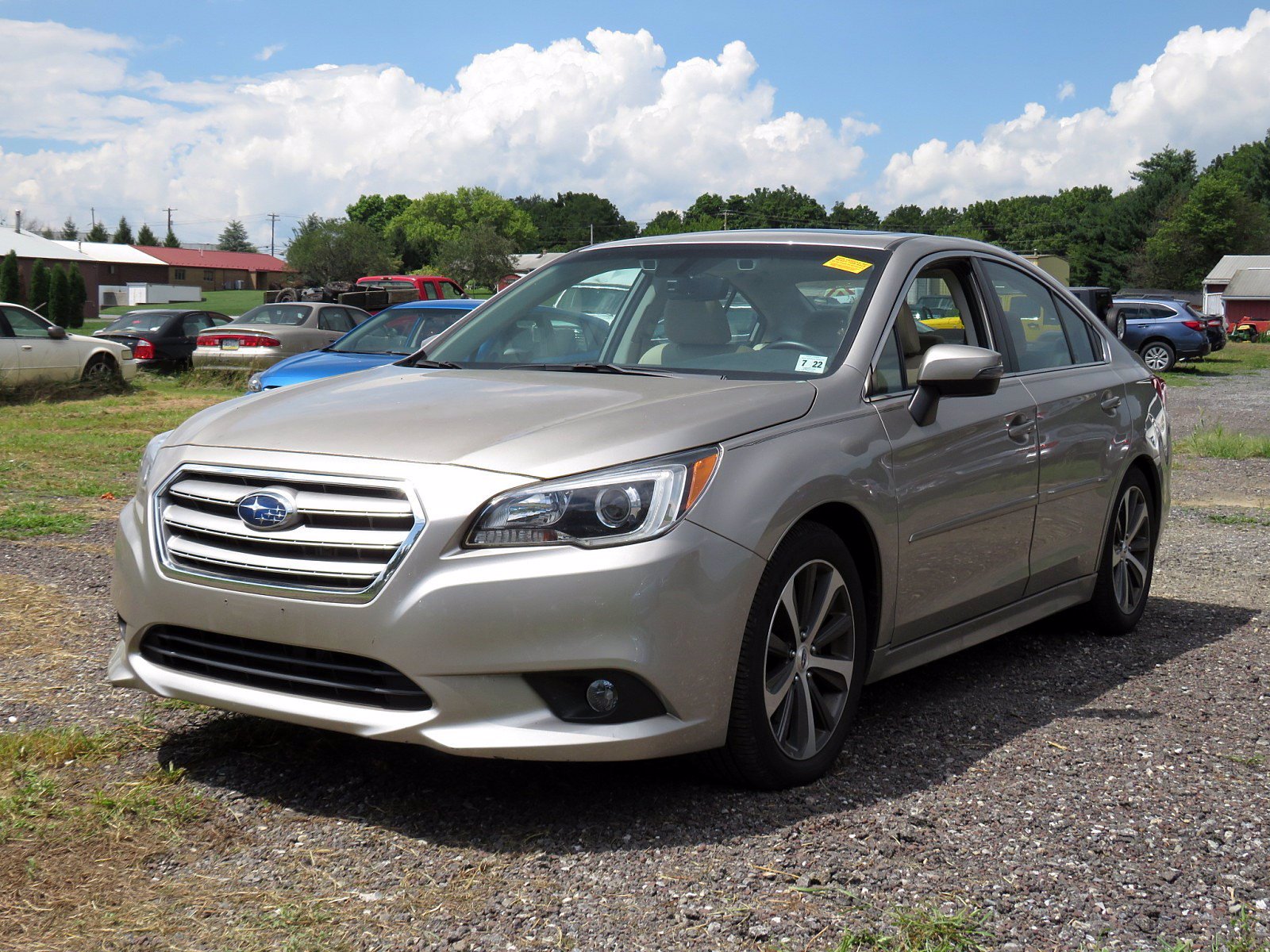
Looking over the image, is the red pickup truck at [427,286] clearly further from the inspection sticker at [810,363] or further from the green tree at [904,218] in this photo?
the green tree at [904,218]

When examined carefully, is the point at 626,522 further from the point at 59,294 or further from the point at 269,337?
the point at 59,294

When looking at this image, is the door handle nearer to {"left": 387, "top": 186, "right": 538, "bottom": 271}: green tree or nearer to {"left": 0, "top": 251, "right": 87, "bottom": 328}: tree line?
{"left": 0, "top": 251, "right": 87, "bottom": 328}: tree line

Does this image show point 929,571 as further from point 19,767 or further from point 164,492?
point 19,767

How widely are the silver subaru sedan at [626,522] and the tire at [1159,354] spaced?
102 feet

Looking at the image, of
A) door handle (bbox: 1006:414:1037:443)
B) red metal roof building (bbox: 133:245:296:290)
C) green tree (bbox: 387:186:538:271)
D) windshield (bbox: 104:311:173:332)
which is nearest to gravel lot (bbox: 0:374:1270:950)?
door handle (bbox: 1006:414:1037:443)

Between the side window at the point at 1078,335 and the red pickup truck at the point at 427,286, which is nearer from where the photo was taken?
the side window at the point at 1078,335

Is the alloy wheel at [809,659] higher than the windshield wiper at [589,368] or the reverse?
the reverse

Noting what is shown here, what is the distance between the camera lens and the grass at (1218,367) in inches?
1294

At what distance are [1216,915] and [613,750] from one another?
146 cm

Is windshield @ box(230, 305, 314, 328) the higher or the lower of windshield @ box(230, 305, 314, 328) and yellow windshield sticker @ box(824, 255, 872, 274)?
the lower

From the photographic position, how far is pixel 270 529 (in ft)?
11.5

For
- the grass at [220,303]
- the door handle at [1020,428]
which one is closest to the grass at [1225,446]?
the door handle at [1020,428]

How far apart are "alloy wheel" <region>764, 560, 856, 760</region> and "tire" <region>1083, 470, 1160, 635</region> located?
223 cm

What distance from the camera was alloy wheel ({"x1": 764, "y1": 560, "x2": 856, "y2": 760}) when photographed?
12.5 feet
